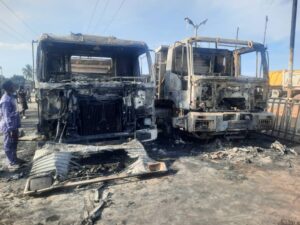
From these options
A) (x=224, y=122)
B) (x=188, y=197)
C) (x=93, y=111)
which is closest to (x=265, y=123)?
(x=224, y=122)

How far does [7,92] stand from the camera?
19.3 ft

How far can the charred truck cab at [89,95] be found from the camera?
5793mm

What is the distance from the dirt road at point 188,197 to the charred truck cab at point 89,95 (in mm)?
1097

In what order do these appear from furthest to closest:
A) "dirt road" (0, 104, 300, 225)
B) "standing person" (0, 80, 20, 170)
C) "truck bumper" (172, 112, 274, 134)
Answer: "truck bumper" (172, 112, 274, 134), "standing person" (0, 80, 20, 170), "dirt road" (0, 104, 300, 225)

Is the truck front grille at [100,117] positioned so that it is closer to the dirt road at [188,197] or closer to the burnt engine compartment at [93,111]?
the burnt engine compartment at [93,111]

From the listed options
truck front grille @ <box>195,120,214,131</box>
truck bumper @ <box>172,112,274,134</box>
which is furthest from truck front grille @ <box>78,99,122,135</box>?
truck front grille @ <box>195,120,214,131</box>

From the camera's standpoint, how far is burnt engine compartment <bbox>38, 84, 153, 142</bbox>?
5.77 metres

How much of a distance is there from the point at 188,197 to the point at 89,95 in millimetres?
2996

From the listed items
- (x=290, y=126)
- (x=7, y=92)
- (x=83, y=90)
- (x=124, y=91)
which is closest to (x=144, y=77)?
(x=124, y=91)

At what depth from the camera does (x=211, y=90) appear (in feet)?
22.8

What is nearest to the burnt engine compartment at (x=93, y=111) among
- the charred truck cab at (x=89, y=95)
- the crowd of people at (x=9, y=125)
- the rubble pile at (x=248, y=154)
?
the charred truck cab at (x=89, y=95)

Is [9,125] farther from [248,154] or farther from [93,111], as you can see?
[248,154]

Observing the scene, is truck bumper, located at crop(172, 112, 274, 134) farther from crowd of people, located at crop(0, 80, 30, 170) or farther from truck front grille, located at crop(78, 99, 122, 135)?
crowd of people, located at crop(0, 80, 30, 170)

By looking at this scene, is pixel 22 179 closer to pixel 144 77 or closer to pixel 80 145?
pixel 80 145
